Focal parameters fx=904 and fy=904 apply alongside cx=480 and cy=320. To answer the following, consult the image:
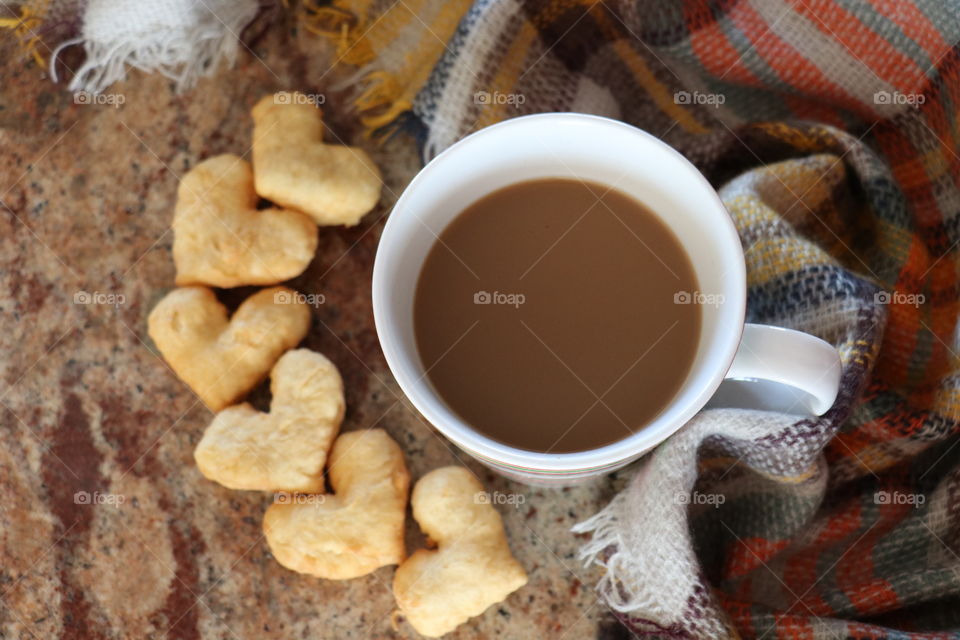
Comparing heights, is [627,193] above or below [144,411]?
above

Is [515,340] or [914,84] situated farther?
[914,84]

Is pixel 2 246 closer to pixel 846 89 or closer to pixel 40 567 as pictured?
pixel 40 567

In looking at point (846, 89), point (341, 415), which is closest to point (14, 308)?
point (341, 415)

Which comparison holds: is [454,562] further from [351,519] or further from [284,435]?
[284,435]

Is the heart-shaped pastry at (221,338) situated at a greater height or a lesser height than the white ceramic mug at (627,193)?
lesser

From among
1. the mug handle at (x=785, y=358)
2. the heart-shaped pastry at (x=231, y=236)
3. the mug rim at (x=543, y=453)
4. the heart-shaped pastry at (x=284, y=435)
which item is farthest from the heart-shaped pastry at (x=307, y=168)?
the mug handle at (x=785, y=358)

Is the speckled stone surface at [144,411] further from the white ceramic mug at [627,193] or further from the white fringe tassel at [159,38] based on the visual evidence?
the white ceramic mug at [627,193]

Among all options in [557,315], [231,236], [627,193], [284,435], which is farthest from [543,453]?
[231,236]
